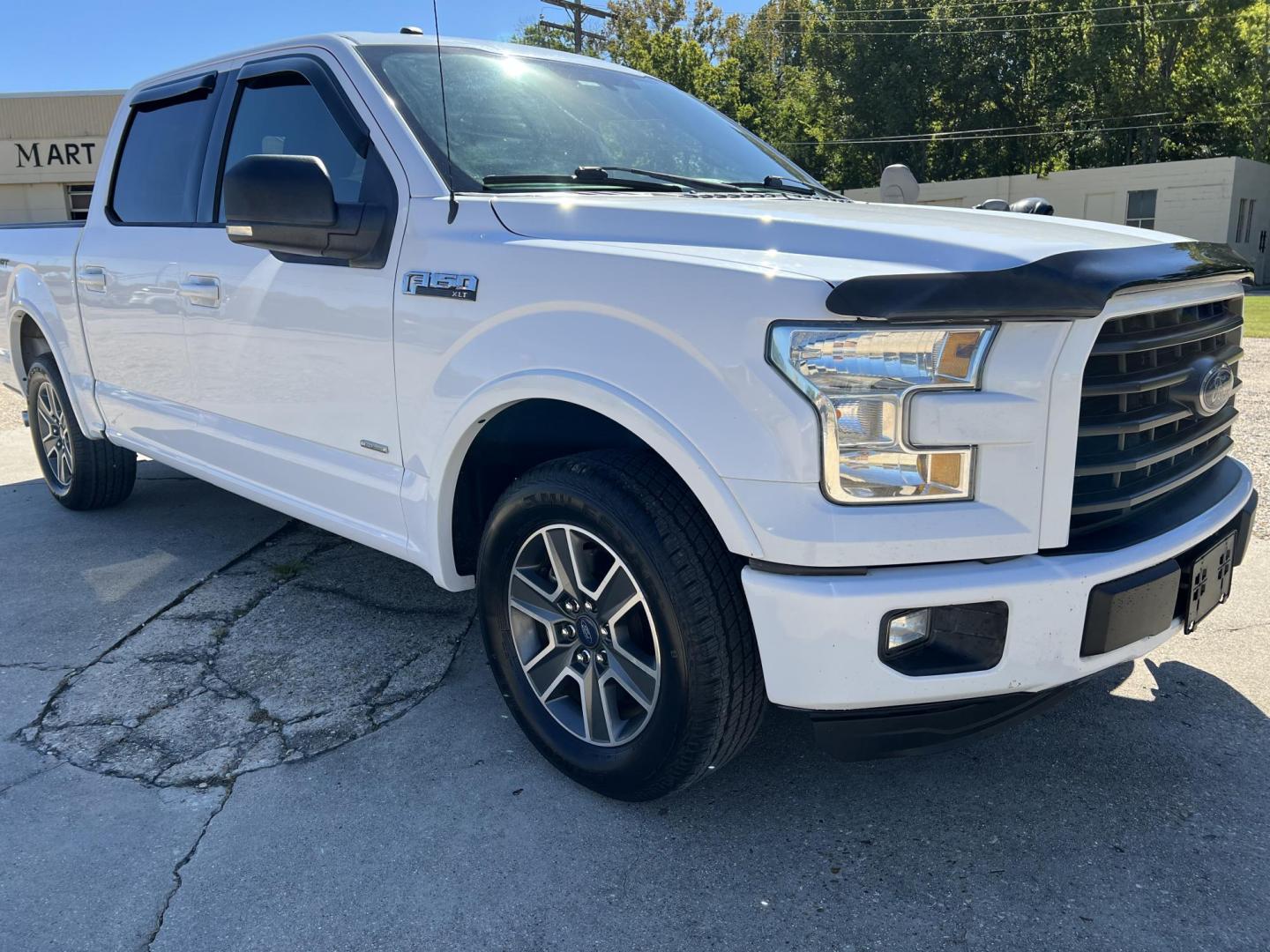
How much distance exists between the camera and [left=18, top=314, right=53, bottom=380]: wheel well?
5352 millimetres

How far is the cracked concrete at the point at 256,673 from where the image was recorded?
9.66 ft

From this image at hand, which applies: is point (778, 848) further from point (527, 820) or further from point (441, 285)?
point (441, 285)

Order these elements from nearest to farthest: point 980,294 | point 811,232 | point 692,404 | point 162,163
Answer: point 980,294 < point 692,404 < point 811,232 < point 162,163

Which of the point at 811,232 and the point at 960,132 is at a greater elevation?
the point at 960,132

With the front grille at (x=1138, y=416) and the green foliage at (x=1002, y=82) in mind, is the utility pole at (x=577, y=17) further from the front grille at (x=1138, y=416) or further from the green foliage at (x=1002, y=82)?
the front grille at (x=1138, y=416)

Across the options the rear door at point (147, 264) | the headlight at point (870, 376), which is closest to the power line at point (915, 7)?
the rear door at point (147, 264)

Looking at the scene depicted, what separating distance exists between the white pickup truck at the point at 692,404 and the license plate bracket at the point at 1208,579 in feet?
0.05

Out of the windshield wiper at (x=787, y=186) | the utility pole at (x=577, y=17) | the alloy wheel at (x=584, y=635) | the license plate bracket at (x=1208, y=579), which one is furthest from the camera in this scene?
the utility pole at (x=577, y=17)

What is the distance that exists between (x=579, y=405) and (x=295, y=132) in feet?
5.90

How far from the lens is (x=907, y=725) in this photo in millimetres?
2184

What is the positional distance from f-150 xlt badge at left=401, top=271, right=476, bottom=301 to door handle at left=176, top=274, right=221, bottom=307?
114cm

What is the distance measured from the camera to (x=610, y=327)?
91.4 inches

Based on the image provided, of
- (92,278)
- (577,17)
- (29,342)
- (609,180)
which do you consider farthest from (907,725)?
(577,17)

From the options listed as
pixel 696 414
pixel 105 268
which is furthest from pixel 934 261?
pixel 105 268
